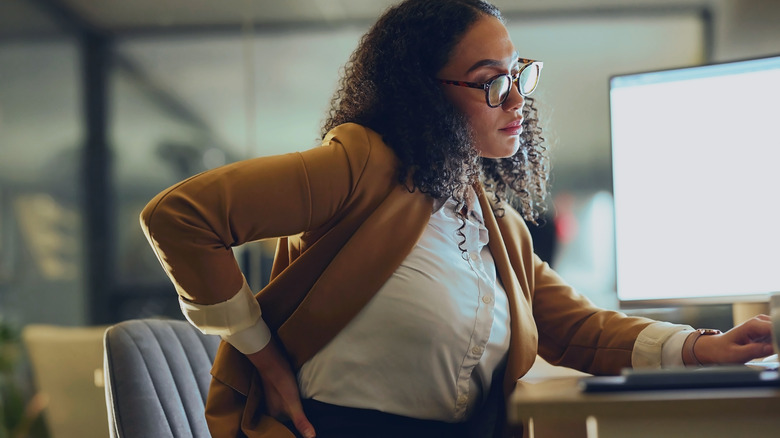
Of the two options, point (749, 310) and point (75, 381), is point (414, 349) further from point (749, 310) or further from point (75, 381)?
point (75, 381)

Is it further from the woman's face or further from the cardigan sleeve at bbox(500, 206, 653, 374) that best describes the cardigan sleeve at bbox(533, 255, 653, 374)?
the woman's face

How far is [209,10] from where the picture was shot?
10.8 ft

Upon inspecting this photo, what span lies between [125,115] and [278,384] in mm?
2462

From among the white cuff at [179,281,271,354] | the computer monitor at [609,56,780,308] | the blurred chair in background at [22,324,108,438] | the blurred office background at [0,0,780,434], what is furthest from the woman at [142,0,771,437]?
the blurred office background at [0,0,780,434]

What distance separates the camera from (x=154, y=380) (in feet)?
3.84

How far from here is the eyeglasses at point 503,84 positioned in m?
1.24

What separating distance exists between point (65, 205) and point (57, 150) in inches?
9.4

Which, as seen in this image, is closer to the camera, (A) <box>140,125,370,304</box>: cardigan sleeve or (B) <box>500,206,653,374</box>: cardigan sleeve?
(A) <box>140,125,370,304</box>: cardigan sleeve

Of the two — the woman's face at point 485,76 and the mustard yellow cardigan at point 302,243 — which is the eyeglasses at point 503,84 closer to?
the woman's face at point 485,76

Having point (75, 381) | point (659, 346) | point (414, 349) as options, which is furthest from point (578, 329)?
point (75, 381)

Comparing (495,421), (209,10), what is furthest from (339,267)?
(209,10)

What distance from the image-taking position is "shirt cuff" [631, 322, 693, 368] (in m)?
1.17

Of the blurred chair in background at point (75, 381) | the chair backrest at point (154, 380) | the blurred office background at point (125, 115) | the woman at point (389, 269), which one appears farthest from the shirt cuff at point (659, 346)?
the blurred office background at point (125, 115)

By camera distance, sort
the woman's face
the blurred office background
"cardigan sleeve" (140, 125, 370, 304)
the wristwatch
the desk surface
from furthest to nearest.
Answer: the blurred office background < the woman's face < the wristwatch < "cardigan sleeve" (140, 125, 370, 304) < the desk surface
